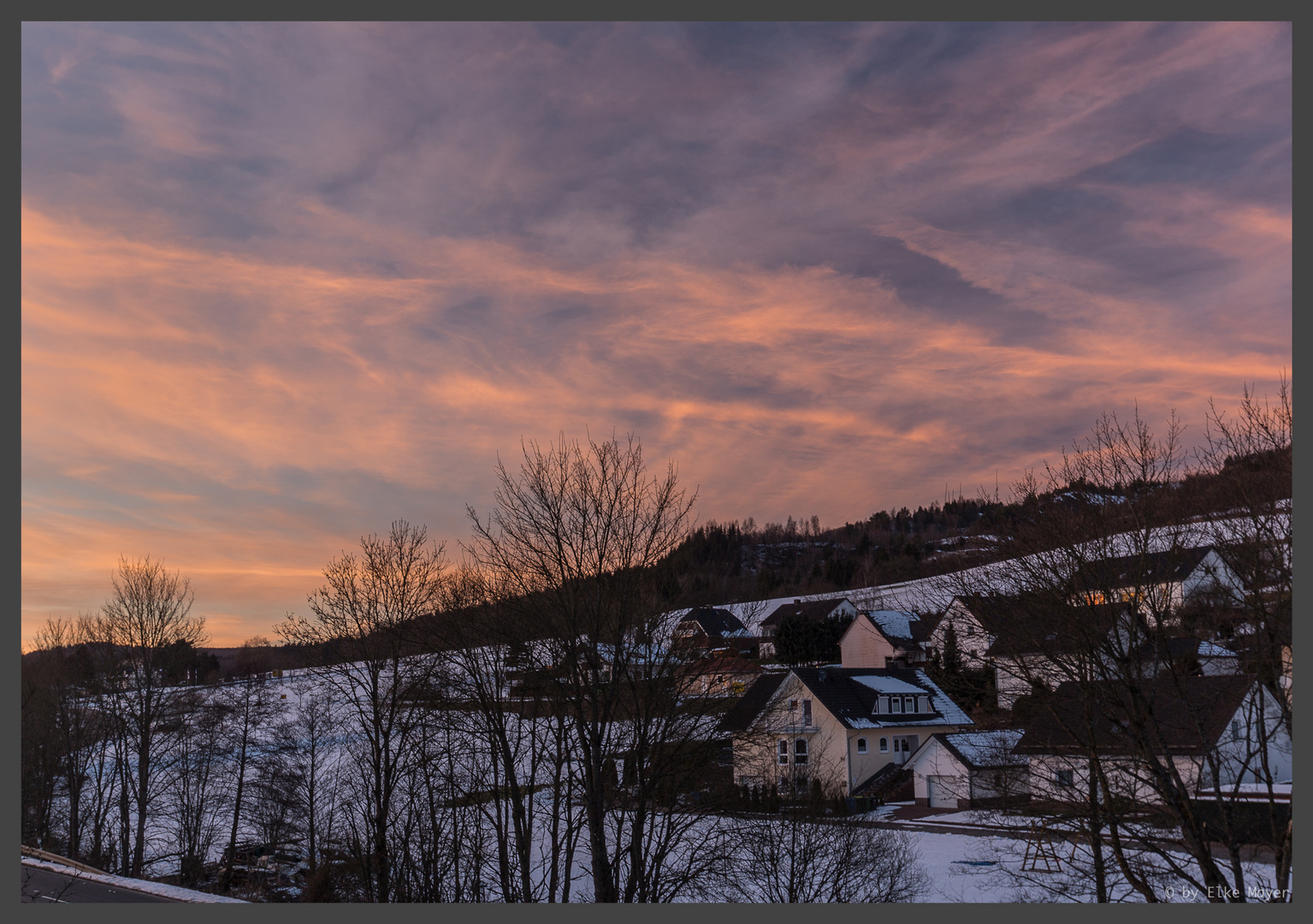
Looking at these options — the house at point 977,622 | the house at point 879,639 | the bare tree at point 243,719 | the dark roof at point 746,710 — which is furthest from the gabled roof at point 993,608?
the house at point 879,639

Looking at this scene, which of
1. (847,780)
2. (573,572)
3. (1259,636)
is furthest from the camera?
(847,780)

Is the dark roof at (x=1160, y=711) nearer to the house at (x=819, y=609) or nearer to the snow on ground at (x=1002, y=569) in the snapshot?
the snow on ground at (x=1002, y=569)

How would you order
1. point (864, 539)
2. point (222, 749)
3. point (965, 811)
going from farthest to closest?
point (864, 539), point (222, 749), point (965, 811)

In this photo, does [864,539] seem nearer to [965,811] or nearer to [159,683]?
[965,811]

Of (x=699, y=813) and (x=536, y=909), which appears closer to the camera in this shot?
(x=536, y=909)

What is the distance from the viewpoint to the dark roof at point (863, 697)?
1511 inches

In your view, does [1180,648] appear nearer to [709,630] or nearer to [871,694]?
[709,630]

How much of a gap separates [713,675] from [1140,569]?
7431mm

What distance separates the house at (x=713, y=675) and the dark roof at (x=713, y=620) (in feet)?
1.78

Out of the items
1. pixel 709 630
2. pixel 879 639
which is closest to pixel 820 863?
pixel 709 630

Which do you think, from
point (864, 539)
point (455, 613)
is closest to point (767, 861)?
→ point (455, 613)

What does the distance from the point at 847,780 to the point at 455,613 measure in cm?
2418

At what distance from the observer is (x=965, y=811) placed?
2952 centimetres

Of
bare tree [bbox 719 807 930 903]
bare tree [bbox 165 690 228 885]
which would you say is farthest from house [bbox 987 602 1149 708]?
bare tree [bbox 165 690 228 885]
